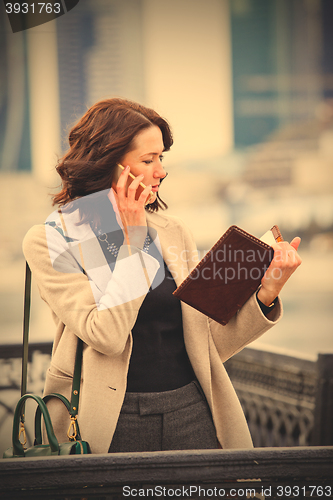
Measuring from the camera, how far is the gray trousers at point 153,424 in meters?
1.03

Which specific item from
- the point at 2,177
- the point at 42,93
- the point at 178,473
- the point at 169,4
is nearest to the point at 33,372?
the point at 2,177

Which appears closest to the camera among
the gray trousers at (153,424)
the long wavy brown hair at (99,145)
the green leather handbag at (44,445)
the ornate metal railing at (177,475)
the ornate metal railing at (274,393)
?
the ornate metal railing at (177,475)

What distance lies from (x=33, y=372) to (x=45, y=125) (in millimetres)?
1184

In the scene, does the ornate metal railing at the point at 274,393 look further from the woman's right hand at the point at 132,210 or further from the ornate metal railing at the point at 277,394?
the woman's right hand at the point at 132,210

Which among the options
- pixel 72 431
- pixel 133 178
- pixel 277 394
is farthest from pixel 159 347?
pixel 277 394

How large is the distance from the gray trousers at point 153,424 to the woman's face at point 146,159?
0.53 metres

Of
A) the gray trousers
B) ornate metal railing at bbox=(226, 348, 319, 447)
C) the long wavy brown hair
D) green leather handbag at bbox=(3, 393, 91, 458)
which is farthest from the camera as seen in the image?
ornate metal railing at bbox=(226, 348, 319, 447)

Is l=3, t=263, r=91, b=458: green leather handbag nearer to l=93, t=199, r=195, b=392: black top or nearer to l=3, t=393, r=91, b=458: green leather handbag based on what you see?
l=3, t=393, r=91, b=458: green leather handbag

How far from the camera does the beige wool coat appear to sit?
98cm

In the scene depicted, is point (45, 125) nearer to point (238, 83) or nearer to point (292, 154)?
point (238, 83)

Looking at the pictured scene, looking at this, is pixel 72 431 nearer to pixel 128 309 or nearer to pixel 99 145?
pixel 128 309

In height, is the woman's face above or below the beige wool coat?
above

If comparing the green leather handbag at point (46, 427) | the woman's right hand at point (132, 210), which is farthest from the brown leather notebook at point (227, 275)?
the green leather handbag at point (46, 427)

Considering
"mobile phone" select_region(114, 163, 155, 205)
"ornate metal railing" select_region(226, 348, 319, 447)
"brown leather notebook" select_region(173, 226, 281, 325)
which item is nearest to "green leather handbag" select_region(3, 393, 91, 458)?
"brown leather notebook" select_region(173, 226, 281, 325)
